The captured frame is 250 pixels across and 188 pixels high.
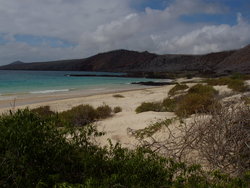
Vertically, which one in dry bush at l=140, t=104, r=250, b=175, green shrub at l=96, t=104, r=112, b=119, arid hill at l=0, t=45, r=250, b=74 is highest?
arid hill at l=0, t=45, r=250, b=74

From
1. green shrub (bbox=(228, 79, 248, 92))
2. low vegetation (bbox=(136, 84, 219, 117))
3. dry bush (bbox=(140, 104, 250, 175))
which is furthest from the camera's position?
green shrub (bbox=(228, 79, 248, 92))

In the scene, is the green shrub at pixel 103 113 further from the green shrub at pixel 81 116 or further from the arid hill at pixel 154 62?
the arid hill at pixel 154 62

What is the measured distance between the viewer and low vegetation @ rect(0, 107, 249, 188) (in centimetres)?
229

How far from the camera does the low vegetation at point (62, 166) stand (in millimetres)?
2289

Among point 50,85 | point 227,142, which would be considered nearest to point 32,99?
point 50,85

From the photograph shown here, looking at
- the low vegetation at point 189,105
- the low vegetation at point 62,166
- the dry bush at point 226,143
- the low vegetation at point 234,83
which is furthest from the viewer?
the low vegetation at point 234,83

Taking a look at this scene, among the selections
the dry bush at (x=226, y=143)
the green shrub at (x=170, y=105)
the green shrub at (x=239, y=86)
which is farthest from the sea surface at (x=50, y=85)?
the dry bush at (x=226, y=143)

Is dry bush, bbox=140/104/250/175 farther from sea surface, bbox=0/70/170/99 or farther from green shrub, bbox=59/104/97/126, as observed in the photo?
sea surface, bbox=0/70/170/99

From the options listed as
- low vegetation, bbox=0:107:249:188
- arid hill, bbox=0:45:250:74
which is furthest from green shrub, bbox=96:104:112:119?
arid hill, bbox=0:45:250:74

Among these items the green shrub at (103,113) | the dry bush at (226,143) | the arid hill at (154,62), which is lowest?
the green shrub at (103,113)

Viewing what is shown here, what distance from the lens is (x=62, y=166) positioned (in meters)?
2.62

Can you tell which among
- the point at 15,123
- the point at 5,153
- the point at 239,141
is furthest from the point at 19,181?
the point at 239,141

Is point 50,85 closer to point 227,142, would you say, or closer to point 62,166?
point 62,166

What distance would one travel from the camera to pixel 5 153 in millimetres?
2385
